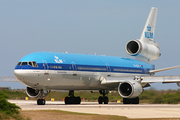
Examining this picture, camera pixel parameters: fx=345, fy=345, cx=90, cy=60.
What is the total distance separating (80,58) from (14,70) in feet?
22.4

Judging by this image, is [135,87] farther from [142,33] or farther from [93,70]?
[142,33]

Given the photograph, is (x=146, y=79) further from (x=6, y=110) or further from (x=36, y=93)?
(x=6, y=110)

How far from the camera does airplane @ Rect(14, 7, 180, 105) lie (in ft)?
96.0

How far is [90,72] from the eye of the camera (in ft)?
110

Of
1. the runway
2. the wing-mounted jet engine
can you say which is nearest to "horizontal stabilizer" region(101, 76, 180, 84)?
the wing-mounted jet engine

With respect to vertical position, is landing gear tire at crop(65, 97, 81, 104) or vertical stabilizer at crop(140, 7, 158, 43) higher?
vertical stabilizer at crop(140, 7, 158, 43)

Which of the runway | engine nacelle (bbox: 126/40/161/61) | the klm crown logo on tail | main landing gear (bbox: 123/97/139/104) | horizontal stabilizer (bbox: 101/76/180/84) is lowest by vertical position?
the runway

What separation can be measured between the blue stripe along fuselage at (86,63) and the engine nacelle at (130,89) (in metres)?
2.53

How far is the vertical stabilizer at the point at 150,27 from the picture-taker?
1693 inches

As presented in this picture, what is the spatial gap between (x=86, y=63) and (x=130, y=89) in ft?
17.7

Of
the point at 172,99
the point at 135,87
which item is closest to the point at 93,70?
the point at 135,87

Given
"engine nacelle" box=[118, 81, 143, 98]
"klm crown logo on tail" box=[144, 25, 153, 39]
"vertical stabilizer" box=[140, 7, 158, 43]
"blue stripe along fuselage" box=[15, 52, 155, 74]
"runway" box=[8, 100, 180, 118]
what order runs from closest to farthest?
"runway" box=[8, 100, 180, 118], "blue stripe along fuselage" box=[15, 52, 155, 74], "engine nacelle" box=[118, 81, 143, 98], "vertical stabilizer" box=[140, 7, 158, 43], "klm crown logo on tail" box=[144, 25, 153, 39]

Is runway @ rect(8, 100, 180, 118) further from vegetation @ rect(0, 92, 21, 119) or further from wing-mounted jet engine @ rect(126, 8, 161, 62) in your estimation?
wing-mounted jet engine @ rect(126, 8, 161, 62)

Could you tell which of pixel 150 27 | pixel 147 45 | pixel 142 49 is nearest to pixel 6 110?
pixel 142 49
